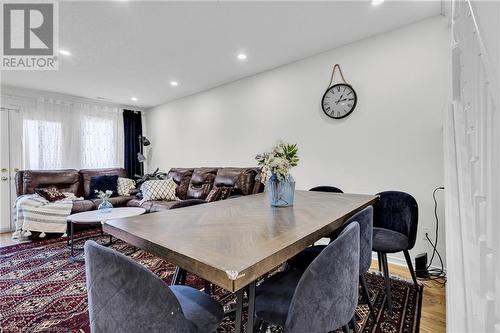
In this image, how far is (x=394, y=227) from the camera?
2.14 metres

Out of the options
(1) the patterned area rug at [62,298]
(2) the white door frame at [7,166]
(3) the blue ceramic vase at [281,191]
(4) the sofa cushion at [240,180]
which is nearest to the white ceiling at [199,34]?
(2) the white door frame at [7,166]

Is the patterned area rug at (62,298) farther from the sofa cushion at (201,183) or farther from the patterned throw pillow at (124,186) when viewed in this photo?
the patterned throw pillow at (124,186)

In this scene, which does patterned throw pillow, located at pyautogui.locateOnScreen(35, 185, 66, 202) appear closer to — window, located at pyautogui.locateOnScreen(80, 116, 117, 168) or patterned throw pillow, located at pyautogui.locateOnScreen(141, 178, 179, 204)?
window, located at pyautogui.locateOnScreen(80, 116, 117, 168)

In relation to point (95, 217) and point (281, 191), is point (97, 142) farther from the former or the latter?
point (281, 191)

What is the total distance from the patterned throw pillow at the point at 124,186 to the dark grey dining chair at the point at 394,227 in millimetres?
4488

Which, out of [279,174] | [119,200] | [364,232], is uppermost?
[279,174]

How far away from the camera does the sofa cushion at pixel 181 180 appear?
14.6ft

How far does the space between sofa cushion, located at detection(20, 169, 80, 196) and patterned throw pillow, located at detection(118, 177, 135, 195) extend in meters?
0.72

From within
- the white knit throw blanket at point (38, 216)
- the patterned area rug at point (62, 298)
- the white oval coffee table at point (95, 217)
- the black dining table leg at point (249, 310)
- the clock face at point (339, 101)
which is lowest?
the patterned area rug at point (62, 298)

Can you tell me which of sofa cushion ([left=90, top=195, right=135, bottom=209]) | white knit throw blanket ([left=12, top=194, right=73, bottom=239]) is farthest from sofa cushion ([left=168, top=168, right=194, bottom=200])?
white knit throw blanket ([left=12, top=194, right=73, bottom=239])

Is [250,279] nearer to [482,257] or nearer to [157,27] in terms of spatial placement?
[482,257]

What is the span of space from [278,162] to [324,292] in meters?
0.86

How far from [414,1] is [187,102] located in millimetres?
4111

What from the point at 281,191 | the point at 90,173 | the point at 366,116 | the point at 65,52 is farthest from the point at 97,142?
the point at 366,116
